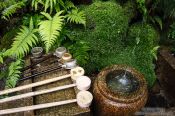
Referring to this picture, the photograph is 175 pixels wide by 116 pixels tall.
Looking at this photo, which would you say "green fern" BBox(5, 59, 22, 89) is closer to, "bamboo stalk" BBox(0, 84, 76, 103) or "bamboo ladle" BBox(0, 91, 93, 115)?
"bamboo stalk" BBox(0, 84, 76, 103)

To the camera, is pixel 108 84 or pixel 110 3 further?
pixel 110 3

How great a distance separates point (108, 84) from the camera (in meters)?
4.26

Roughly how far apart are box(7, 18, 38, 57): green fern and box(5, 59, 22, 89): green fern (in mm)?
182

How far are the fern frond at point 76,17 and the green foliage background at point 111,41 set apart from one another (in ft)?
0.68

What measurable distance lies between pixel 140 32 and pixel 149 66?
825 mm

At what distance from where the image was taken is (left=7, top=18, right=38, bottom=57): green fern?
4824 mm

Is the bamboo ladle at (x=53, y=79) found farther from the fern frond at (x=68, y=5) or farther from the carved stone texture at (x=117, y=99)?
the fern frond at (x=68, y=5)

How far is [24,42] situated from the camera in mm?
4949

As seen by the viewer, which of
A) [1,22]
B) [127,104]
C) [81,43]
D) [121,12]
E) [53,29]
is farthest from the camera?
[1,22]

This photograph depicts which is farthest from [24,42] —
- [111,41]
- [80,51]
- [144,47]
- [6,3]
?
[144,47]

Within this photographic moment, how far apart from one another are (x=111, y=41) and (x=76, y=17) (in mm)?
922

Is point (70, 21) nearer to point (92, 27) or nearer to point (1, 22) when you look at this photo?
point (92, 27)

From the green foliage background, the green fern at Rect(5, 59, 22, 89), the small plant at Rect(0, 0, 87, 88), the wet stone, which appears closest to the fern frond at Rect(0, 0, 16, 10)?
the small plant at Rect(0, 0, 87, 88)

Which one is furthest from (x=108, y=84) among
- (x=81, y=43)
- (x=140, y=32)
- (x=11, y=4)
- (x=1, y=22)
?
(x=1, y=22)
